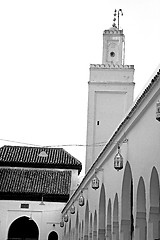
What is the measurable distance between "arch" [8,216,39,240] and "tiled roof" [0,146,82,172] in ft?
12.6

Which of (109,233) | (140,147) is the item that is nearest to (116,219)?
(109,233)

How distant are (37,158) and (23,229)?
4931 mm

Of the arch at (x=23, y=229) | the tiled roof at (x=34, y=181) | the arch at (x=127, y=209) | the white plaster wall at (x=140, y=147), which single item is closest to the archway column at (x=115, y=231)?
the white plaster wall at (x=140, y=147)

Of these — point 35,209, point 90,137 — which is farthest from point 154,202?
point 35,209

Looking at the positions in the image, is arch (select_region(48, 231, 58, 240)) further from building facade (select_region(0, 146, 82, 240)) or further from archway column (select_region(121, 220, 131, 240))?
archway column (select_region(121, 220, 131, 240))

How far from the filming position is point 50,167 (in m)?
34.5

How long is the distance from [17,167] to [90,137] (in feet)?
23.9

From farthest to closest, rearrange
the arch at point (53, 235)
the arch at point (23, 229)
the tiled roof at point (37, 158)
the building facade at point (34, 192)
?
the tiled roof at point (37, 158) → the arch at point (23, 229) → the building facade at point (34, 192) → the arch at point (53, 235)

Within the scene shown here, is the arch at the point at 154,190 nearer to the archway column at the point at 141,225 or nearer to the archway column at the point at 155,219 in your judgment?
the archway column at the point at 155,219

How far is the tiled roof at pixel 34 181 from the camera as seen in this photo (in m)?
32.2

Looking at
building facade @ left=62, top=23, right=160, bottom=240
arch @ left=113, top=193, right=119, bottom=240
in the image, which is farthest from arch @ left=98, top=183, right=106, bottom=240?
arch @ left=113, top=193, right=119, bottom=240

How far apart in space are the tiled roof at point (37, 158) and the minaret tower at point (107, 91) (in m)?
5.13

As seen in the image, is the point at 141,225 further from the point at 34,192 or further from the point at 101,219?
the point at 34,192

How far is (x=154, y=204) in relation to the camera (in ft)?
25.8
